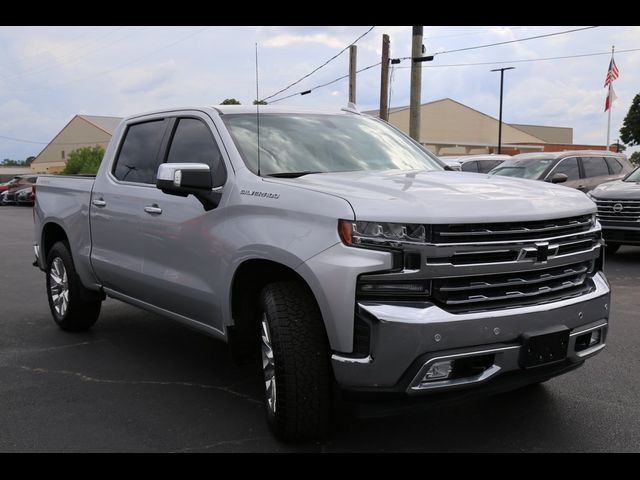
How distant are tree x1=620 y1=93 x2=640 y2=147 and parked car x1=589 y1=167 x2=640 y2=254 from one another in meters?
49.7

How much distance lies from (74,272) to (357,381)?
3.71 m

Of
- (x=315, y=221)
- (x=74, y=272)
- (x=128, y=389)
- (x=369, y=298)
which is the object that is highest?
(x=315, y=221)

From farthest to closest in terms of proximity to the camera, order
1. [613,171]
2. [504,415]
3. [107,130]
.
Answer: [107,130] → [613,171] → [504,415]

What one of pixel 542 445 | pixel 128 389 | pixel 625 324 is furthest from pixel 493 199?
pixel 625 324

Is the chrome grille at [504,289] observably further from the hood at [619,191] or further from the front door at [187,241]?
the hood at [619,191]

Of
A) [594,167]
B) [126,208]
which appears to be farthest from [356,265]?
[594,167]

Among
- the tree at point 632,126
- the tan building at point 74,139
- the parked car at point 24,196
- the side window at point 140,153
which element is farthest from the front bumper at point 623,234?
the tan building at point 74,139

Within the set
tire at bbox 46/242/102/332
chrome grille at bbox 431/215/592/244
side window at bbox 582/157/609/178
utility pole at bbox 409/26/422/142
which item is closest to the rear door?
tire at bbox 46/242/102/332

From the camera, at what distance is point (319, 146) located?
4520 mm

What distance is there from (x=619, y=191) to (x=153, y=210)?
823 cm

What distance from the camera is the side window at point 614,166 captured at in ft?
45.5

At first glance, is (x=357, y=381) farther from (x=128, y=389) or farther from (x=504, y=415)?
(x=128, y=389)

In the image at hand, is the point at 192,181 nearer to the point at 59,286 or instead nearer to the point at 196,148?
the point at 196,148

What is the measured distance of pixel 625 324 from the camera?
20.3 ft
